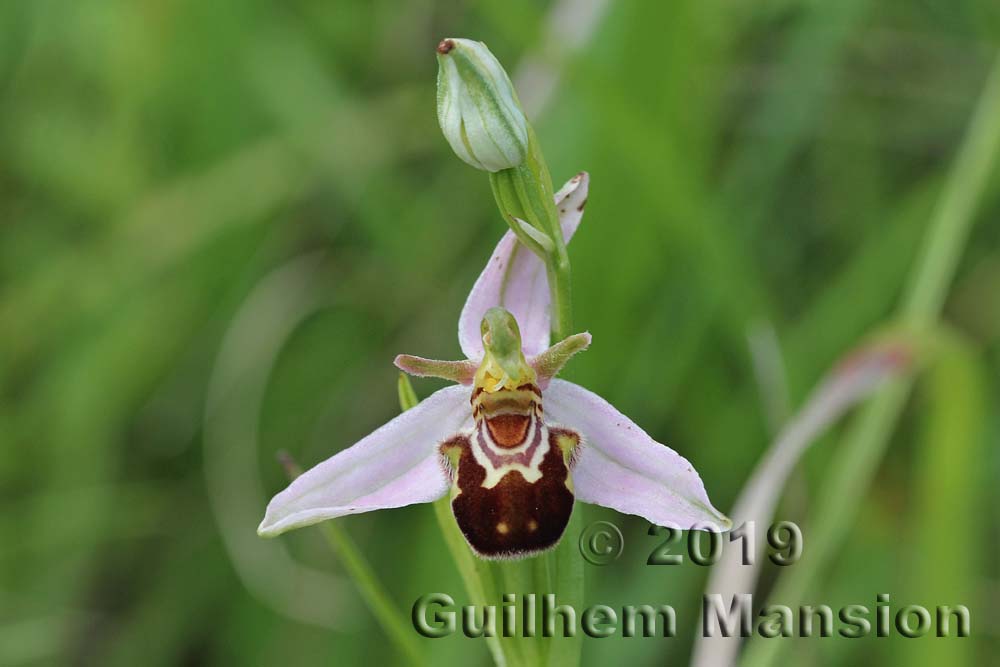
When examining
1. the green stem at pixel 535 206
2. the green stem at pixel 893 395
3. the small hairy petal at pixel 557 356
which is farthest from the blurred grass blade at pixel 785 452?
the green stem at pixel 535 206

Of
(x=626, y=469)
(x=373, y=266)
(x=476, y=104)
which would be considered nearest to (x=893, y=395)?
(x=626, y=469)

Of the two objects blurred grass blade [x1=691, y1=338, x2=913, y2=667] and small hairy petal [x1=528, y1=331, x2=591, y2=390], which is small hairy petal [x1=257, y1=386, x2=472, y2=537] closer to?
small hairy petal [x1=528, y1=331, x2=591, y2=390]

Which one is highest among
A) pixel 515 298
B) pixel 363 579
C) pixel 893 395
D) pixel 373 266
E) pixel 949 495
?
pixel 373 266

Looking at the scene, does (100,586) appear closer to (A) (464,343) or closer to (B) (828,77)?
(A) (464,343)

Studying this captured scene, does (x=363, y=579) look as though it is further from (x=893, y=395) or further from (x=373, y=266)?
(x=373, y=266)

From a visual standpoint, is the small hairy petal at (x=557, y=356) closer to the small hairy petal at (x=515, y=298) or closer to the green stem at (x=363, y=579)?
the small hairy petal at (x=515, y=298)

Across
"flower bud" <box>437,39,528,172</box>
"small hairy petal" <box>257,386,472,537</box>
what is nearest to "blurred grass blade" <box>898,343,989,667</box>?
"small hairy petal" <box>257,386,472,537</box>
